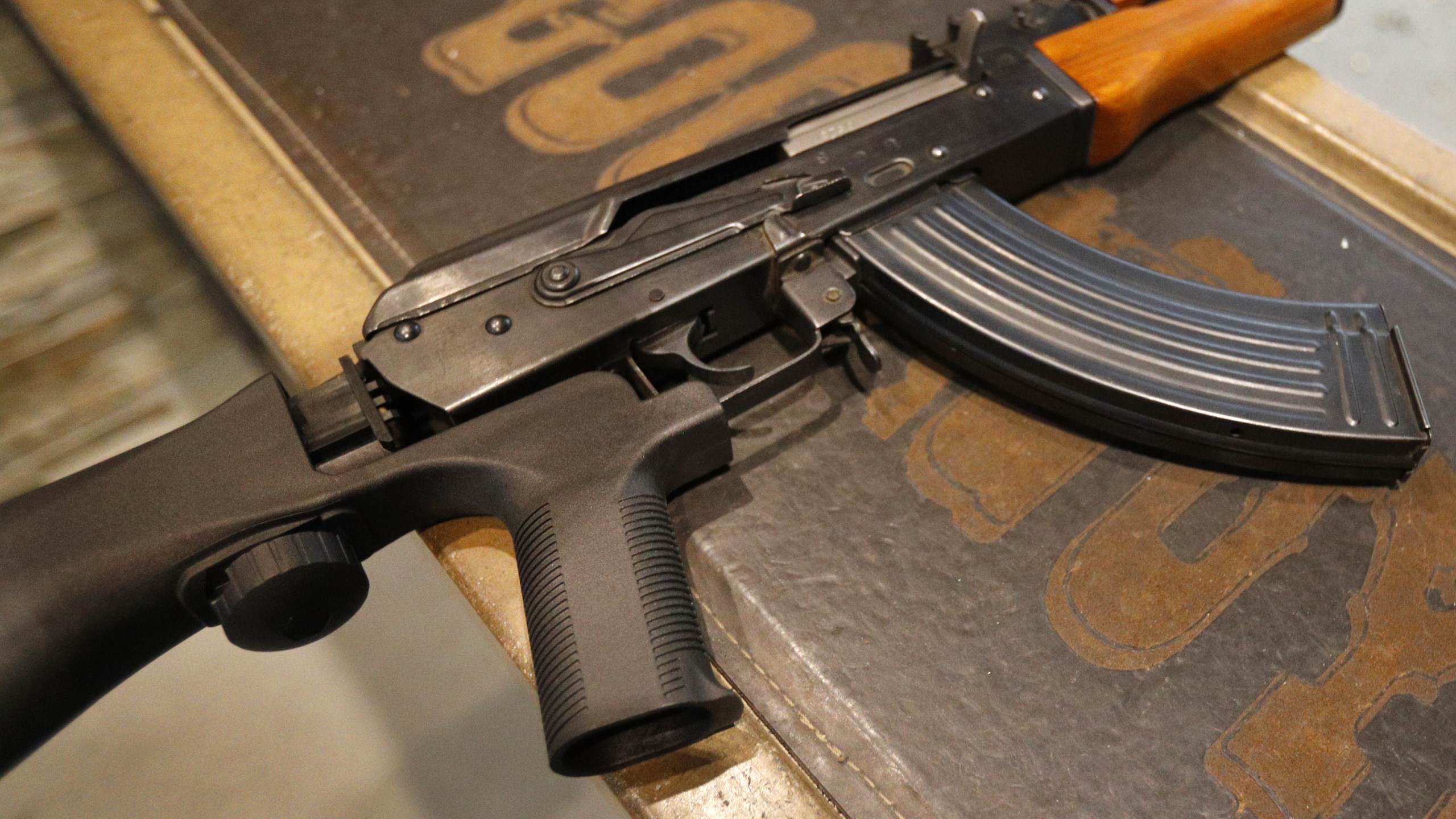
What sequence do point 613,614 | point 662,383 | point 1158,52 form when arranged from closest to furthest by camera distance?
point 613,614
point 662,383
point 1158,52

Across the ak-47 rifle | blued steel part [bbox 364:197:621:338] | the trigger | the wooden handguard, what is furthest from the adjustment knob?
the wooden handguard

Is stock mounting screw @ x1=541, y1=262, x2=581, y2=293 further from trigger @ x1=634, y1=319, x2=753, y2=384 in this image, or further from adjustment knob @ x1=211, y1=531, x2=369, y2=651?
adjustment knob @ x1=211, y1=531, x2=369, y2=651

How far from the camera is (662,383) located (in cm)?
109

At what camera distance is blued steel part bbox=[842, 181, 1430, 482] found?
1.02 metres

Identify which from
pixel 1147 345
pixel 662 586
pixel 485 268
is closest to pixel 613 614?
pixel 662 586

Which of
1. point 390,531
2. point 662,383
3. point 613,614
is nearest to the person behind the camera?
point 613,614

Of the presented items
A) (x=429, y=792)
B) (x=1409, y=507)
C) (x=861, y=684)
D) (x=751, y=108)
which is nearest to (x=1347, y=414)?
(x=1409, y=507)

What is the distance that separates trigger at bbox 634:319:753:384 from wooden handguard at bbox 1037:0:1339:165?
63cm

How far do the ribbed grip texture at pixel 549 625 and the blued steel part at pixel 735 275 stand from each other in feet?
0.48

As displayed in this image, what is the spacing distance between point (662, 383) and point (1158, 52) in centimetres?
79

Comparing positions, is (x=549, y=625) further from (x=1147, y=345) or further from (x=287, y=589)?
(x=1147, y=345)

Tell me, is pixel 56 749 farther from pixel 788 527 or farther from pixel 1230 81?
pixel 1230 81

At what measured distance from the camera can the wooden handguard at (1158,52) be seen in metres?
1.26

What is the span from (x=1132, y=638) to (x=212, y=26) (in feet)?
5.28
